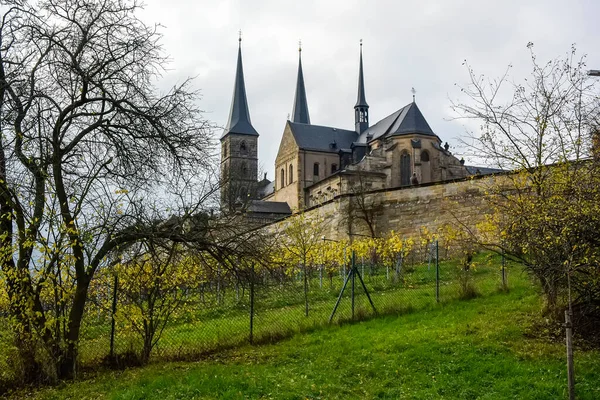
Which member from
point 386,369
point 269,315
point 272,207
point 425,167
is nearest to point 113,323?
point 269,315

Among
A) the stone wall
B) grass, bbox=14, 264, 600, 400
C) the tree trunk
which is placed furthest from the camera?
the stone wall

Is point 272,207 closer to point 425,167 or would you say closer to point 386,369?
point 425,167

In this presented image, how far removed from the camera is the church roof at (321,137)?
59281 millimetres

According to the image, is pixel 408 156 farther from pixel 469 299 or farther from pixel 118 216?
pixel 118 216

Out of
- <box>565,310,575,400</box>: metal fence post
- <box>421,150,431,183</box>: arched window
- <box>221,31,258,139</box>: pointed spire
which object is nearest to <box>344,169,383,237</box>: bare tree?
<box>421,150,431,183</box>: arched window

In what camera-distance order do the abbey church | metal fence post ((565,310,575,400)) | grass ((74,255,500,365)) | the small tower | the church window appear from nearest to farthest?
metal fence post ((565,310,575,400)) → grass ((74,255,500,365)) → the abbey church → the small tower → the church window

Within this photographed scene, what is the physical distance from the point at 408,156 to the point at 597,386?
4242 centimetres

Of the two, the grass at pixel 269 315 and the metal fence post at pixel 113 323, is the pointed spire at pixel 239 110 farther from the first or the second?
the metal fence post at pixel 113 323

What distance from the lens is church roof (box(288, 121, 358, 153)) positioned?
194ft

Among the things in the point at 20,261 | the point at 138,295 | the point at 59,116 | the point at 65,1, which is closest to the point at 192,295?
the point at 138,295

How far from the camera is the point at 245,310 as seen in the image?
14305mm

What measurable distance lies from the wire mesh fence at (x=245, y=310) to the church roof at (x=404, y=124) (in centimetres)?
3175

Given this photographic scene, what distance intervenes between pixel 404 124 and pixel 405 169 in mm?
4162

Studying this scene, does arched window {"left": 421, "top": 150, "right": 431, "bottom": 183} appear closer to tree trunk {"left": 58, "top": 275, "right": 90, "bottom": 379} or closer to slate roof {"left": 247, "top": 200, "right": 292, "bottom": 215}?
slate roof {"left": 247, "top": 200, "right": 292, "bottom": 215}
